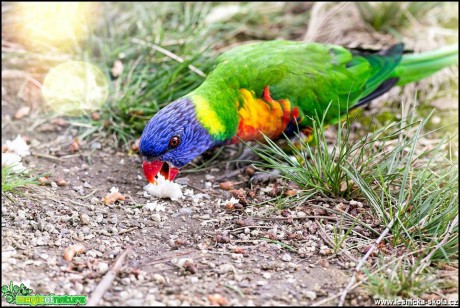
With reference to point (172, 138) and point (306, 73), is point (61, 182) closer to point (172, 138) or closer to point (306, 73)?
point (172, 138)

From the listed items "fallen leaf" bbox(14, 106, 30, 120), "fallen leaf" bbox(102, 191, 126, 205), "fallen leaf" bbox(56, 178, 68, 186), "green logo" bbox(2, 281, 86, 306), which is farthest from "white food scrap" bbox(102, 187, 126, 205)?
"fallen leaf" bbox(14, 106, 30, 120)

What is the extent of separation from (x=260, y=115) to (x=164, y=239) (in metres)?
1.11

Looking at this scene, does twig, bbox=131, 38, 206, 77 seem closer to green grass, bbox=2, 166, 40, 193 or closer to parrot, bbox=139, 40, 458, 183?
parrot, bbox=139, 40, 458, 183

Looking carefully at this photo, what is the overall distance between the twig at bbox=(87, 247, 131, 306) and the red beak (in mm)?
743

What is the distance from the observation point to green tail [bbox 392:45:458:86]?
185 inches

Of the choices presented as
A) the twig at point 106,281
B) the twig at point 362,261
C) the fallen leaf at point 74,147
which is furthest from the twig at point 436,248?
the fallen leaf at point 74,147

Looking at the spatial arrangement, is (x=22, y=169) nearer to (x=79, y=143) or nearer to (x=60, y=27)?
(x=79, y=143)

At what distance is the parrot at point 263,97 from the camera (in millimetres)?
3496

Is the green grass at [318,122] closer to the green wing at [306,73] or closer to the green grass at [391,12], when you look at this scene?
the green grass at [391,12]

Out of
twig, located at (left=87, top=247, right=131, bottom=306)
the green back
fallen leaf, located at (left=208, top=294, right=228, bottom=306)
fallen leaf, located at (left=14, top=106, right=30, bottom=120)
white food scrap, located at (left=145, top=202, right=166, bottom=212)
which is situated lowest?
white food scrap, located at (left=145, top=202, right=166, bottom=212)

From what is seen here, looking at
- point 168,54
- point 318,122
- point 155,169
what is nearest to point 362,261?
point 318,122

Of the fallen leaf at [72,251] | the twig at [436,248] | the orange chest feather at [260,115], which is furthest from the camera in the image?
the orange chest feather at [260,115]

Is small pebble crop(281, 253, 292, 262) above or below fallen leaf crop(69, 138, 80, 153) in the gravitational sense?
above

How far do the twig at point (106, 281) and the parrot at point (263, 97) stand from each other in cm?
82
